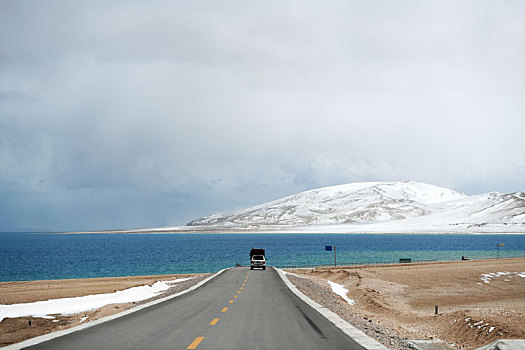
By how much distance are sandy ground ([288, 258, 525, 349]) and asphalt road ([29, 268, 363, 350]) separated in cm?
238

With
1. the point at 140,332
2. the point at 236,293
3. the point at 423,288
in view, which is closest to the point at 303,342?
the point at 140,332

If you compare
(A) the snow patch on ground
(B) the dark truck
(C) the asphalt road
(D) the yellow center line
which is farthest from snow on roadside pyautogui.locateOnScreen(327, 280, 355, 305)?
(D) the yellow center line

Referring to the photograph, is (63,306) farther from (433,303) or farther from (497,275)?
(497,275)

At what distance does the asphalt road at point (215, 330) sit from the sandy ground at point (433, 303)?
7.82 ft

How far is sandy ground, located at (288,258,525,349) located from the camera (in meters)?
20.0

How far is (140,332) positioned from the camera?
45.9ft

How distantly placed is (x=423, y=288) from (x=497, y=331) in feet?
90.7

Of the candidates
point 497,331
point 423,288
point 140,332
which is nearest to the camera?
point 140,332

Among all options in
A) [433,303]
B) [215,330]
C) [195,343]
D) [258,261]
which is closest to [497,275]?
[433,303]

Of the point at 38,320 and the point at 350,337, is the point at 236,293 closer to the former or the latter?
the point at 38,320

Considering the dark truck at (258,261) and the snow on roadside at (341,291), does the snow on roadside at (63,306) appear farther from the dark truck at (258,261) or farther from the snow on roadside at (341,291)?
the dark truck at (258,261)

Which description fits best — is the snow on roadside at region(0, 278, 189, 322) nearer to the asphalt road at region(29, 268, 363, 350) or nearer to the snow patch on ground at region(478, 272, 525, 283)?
the asphalt road at region(29, 268, 363, 350)

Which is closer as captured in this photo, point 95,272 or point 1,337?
point 1,337

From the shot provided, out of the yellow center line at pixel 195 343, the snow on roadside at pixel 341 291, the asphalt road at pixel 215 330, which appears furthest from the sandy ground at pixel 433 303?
the yellow center line at pixel 195 343
